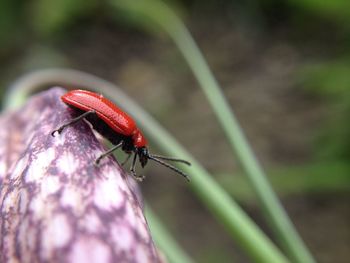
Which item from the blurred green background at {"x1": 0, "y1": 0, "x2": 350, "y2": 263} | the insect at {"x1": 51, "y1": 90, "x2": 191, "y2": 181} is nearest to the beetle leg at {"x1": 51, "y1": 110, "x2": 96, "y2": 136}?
the insect at {"x1": 51, "y1": 90, "x2": 191, "y2": 181}

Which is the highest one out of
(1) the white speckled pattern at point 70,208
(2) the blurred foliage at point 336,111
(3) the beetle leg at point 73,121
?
(2) the blurred foliage at point 336,111

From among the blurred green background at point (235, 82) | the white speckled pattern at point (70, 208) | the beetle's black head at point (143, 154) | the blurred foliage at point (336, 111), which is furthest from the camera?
the blurred green background at point (235, 82)

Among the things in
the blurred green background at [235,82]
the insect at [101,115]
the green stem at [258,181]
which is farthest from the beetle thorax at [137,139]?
the blurred green background at [235,82]

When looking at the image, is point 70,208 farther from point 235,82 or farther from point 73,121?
point 235,82

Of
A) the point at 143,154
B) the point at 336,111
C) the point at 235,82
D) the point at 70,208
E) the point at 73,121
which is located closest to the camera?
the point at 70,208

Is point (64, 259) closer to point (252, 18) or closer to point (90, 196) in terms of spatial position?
point (90, 196)

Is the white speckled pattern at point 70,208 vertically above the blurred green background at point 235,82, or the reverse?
the blurred green background at point 235,82

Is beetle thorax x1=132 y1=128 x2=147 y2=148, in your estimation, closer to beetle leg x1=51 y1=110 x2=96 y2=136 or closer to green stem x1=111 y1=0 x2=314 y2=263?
beetle leg x1=51 y1=110 x2=96 y2=136

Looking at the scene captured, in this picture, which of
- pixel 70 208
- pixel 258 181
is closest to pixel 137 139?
pixel 70 208

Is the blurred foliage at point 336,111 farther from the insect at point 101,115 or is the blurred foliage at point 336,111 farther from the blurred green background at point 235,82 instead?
the insect at point 101,115
